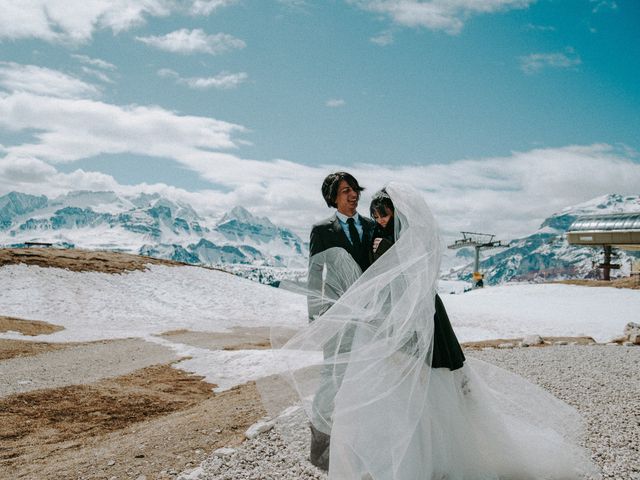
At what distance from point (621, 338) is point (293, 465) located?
42.9ft

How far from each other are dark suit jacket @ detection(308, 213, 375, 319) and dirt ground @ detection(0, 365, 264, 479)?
261cm

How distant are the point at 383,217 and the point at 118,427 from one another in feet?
22.4

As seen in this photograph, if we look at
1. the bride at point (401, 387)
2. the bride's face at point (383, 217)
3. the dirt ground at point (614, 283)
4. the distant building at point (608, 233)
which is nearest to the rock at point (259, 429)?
the bride at point (401, 387)

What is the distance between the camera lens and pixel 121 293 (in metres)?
26.7

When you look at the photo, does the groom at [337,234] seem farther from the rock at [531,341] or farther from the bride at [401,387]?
the rock at [531,341]

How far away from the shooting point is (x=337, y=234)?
14.8 ft

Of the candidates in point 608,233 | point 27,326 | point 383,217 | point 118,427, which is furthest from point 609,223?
point 383,217

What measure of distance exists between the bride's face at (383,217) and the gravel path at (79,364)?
411 inches

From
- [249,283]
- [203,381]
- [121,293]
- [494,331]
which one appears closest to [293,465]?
[203,381]

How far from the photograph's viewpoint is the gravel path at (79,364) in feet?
38.0

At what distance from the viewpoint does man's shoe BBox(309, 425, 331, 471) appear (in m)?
4.56

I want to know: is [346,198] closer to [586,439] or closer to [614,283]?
[586,439]

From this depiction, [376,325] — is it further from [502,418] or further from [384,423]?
[502,418]

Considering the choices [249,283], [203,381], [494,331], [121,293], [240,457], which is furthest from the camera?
[249,283]
